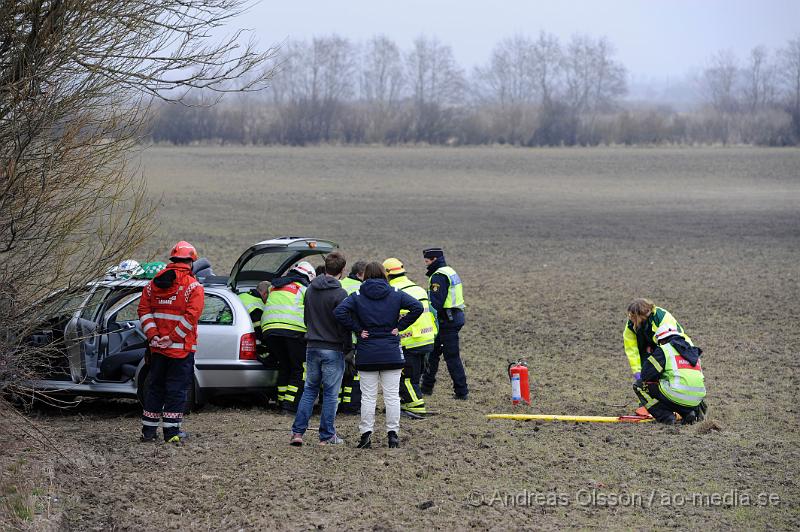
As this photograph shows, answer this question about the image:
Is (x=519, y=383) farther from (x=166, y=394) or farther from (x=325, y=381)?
(x=166, y=394)

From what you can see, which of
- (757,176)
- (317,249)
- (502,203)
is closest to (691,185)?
(757,176)

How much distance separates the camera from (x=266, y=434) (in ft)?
32.6

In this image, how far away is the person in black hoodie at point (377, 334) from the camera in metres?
9.39

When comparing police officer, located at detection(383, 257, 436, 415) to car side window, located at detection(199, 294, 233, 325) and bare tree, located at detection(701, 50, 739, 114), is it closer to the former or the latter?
car side window, located at detection(199, 294, 233, 325)

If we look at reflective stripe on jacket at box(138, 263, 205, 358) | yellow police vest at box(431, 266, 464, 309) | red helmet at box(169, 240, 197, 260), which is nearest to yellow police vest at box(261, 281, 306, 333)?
reflective stripe on jacket at box(138, 263, 205, 358)

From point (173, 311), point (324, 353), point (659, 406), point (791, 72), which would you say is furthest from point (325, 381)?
point (791, 72)

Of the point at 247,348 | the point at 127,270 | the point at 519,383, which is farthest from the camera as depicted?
the point at 519,383

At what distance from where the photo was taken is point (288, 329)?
10.8 meters

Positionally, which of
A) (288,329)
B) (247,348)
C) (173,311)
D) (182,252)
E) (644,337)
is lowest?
(247,348)

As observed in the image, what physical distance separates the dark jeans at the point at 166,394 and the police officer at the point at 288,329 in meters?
1.41

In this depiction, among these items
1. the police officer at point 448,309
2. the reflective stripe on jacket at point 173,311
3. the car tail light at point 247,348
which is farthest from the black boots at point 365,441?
the police officer at point 448,309

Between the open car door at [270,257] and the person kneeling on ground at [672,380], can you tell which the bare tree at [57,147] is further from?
the person kneeling on ground at [672,380]

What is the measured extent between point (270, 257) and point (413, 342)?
93.2 inches

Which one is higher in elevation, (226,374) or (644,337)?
(644,337)
